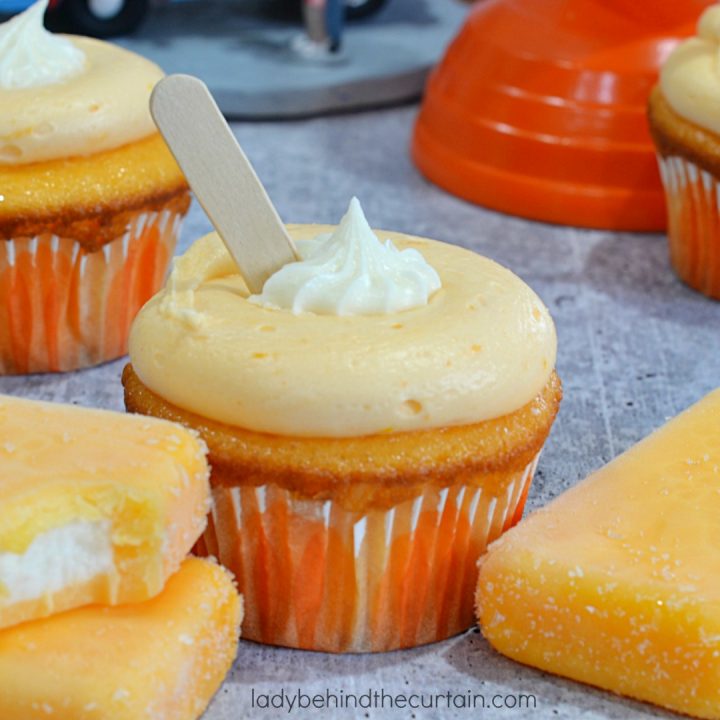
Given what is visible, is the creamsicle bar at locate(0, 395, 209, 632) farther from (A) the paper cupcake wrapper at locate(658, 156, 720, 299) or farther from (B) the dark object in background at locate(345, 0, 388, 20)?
(B) the dark object in background at locate(345, 0, 388, 20)

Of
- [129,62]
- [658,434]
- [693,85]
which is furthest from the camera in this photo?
[693,85]

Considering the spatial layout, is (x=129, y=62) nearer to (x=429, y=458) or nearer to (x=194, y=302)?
(x=194, y=302)

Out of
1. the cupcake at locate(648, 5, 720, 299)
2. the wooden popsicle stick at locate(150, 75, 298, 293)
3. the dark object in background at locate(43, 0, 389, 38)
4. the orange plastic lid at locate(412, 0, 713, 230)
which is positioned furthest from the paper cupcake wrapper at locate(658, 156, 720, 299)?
the dark object in background at locate(43, 0, 389, 38)

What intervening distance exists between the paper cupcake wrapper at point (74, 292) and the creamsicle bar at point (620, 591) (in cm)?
82

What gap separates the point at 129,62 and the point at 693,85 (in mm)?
883

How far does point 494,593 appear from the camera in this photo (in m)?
1.38

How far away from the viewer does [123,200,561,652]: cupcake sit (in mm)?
1334

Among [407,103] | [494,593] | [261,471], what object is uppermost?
[261,471]

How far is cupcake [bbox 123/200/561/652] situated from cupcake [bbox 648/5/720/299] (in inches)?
31.8

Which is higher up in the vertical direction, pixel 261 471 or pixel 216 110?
pixel 216 110

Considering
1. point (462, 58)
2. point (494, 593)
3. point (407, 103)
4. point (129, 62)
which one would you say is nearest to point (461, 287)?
point (494, 593)

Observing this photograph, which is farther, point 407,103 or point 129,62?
point 407,103

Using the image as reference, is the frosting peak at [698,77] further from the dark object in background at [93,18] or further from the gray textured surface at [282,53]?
the dark object in background at [93,18]

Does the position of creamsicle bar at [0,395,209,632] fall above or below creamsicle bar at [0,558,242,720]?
above
